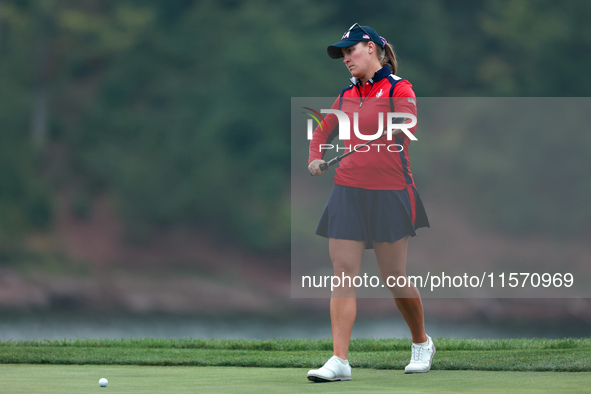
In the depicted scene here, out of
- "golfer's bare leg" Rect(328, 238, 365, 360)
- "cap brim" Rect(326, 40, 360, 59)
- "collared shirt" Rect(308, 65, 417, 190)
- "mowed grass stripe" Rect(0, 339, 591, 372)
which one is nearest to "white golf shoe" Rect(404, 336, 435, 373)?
"mowed grass stripe" Rect(0, 339, 591, 372)

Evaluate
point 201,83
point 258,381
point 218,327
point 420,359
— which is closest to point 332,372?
point 258,381

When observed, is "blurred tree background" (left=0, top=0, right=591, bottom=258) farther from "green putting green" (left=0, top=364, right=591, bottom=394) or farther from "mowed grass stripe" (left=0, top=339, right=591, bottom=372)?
"green putting green" (left=0, top=364, right=591, bottom=394)

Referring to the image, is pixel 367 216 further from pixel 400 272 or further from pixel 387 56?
pixel 387 56

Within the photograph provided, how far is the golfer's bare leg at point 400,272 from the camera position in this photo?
4.37 m

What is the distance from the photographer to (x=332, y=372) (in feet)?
13.3

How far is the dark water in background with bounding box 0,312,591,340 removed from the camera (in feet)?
43.6

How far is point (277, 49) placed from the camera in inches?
866

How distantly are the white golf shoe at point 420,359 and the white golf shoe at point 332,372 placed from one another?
38 centimetres

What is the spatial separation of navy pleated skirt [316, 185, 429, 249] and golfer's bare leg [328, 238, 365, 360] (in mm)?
43

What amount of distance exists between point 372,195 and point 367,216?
0.10m

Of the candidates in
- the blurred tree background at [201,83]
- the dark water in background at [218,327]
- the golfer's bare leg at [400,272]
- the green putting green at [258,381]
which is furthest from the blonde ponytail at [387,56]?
the blurred tree background at [201,83]

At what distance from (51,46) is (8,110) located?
6.26ft

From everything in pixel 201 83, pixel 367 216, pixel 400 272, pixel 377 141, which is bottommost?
pixel 400 272

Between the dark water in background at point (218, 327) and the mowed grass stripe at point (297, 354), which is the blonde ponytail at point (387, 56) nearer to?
the mowed grass stripe at point (297, 354)
